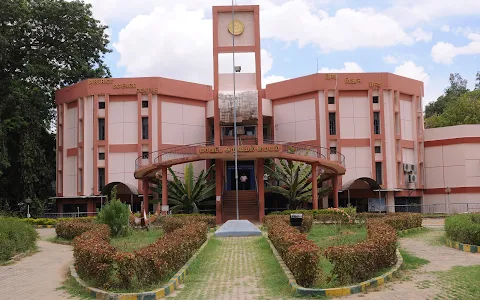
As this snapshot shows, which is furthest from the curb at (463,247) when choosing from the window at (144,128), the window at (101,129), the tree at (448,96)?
the tree at (448,96)

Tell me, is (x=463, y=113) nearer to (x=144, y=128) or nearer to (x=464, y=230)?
(x=144, y=128)

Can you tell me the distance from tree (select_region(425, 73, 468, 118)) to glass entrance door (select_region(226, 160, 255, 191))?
3189 cm

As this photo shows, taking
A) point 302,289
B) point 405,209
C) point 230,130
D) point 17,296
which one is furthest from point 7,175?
point 302,289


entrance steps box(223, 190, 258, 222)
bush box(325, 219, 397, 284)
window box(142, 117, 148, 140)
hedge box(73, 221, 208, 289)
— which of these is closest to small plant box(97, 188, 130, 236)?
hedge box(73, 221, 208, 289)

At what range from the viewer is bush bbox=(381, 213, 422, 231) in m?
19.9

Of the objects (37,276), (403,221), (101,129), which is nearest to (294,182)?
(403,221)

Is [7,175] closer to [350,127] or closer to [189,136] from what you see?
[189,136]

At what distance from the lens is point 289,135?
124ft

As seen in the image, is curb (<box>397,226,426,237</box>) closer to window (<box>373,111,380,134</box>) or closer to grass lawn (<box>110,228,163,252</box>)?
grass lawn (<box>110,228,163,252</box>)

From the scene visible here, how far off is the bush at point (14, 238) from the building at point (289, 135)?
649 inches

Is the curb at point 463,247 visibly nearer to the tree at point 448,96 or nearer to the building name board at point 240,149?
the building name board at point 240,149

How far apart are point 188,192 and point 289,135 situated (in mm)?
9053

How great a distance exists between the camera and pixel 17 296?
35.3 feet

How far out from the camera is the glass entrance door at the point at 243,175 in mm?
38312
